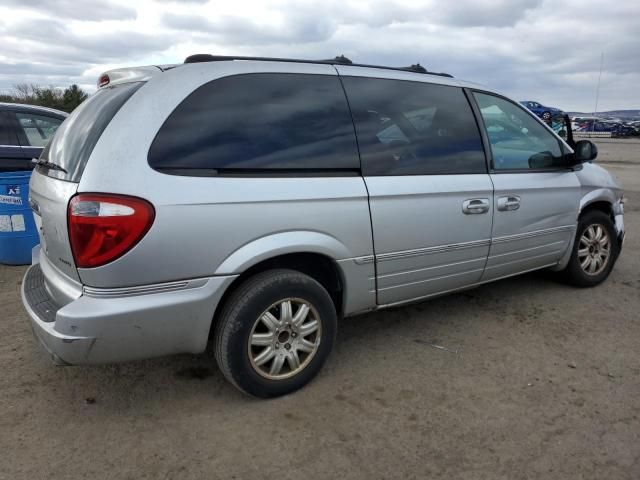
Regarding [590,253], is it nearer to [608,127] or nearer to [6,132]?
[6,132]

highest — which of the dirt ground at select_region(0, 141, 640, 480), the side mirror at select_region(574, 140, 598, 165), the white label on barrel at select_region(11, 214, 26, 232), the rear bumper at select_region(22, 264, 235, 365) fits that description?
the side mirror at select_region(574, 140, 598, 165)

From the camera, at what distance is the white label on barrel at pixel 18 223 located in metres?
5.06

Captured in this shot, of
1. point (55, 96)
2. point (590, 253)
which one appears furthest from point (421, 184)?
point (55, 96)

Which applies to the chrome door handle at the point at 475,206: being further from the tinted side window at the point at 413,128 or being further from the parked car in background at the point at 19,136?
the parked car in background at the point at 19,136

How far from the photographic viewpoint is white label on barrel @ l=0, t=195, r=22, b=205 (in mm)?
4980

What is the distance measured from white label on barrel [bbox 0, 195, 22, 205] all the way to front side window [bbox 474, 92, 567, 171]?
14.3ft

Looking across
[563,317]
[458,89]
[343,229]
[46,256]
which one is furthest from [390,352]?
[46,256]

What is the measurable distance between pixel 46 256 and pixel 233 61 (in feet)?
4.85

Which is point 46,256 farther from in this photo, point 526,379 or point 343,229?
point 526,379

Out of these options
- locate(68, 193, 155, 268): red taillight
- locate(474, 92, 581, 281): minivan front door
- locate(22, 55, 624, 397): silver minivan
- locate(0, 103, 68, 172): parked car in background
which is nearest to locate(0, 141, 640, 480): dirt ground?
locate(22, 55, 624, 397): silver minivan

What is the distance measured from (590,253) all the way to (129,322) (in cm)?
396

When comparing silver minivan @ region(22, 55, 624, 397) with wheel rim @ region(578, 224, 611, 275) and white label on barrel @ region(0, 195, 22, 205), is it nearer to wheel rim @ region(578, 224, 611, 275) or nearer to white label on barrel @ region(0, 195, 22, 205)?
wheel rim @ region(578, 224, 611, 275)

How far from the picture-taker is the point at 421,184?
3.18 m

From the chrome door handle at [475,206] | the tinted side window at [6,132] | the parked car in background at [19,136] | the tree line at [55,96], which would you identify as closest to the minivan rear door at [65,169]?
the chrome door handle at [475,206]
